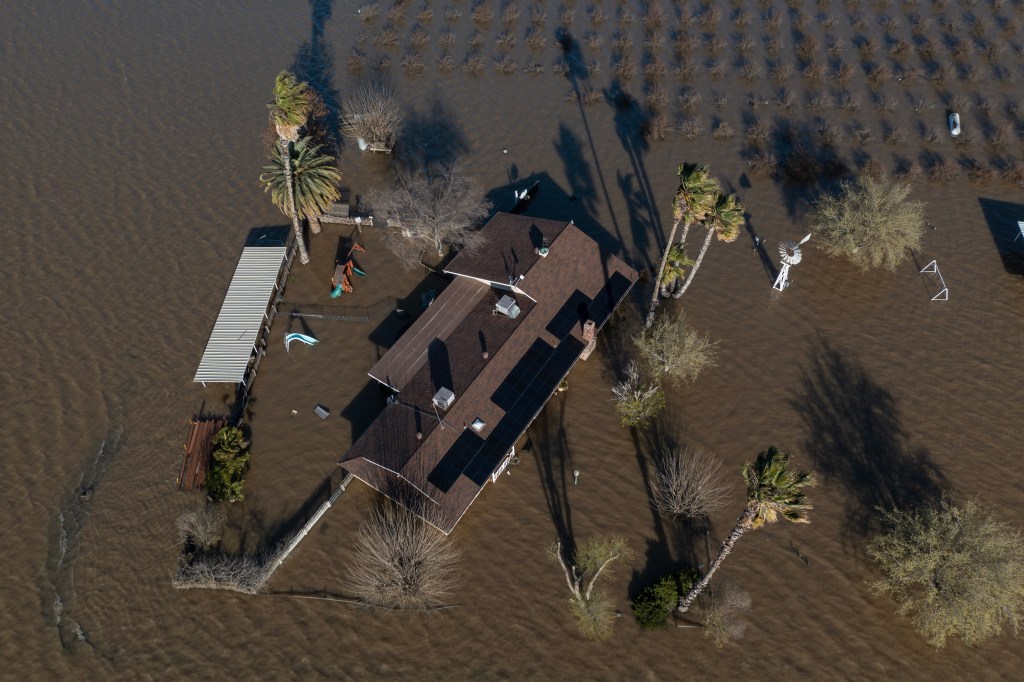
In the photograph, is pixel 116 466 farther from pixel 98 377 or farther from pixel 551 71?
pixel 551 71

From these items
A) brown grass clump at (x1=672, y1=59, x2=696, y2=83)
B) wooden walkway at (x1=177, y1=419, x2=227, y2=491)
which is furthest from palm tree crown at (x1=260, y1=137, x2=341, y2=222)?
brown grass clump at (x1=672, y1=59, x2=696, y2=83)

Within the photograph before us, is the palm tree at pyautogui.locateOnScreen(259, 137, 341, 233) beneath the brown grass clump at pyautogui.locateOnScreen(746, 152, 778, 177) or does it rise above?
beneath

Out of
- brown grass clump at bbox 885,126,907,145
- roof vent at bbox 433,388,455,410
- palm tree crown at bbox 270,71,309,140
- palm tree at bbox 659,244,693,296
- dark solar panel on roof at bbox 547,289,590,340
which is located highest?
brown grass clump at bbox 885,126,907,145

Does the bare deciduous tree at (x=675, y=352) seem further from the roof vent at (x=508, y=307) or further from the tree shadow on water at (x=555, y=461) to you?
the roof vent at (x=508, y=307)

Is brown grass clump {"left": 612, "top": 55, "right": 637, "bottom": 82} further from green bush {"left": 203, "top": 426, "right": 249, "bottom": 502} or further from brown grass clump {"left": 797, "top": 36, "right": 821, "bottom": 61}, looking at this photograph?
green bush {"left": 203, "top": 426, "right": 249, "bottom": 502}

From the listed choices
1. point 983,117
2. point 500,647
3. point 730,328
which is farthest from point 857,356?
point 983,117

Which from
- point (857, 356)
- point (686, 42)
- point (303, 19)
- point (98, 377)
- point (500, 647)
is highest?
point (686, 42)

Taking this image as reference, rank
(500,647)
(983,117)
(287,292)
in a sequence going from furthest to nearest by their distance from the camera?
(983,117) → (287,292) → (500,647)
